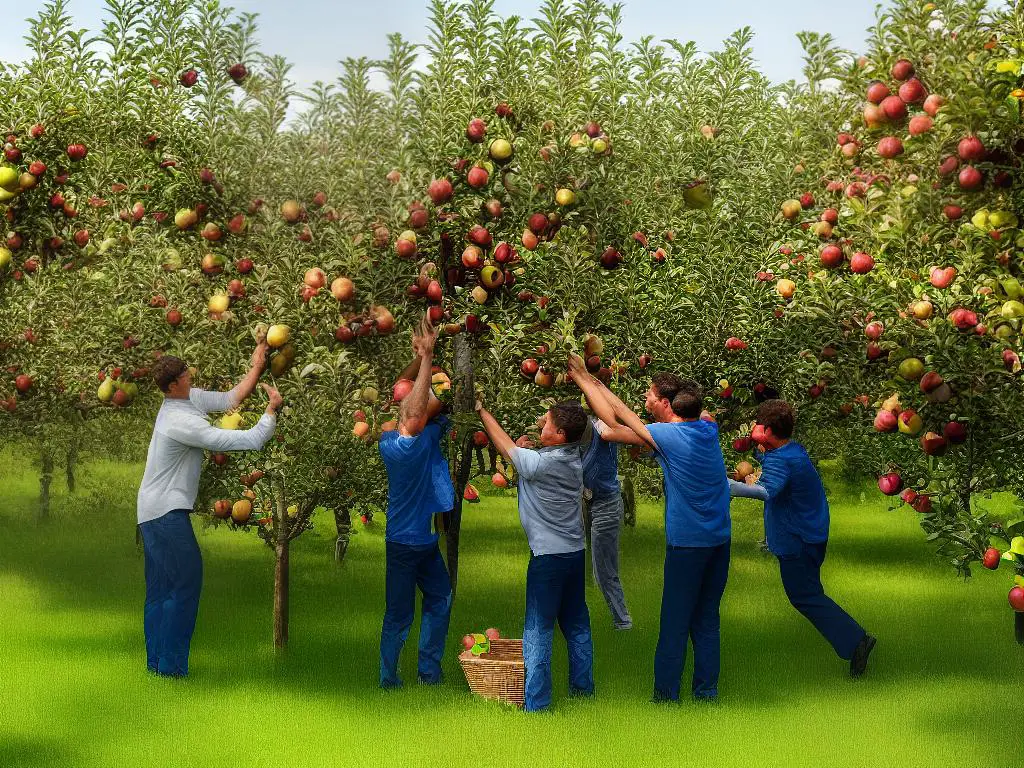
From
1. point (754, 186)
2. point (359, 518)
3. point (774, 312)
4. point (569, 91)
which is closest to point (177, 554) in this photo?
point (569, 91)

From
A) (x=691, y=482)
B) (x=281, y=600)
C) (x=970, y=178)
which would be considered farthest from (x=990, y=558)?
(x=281, y=600)

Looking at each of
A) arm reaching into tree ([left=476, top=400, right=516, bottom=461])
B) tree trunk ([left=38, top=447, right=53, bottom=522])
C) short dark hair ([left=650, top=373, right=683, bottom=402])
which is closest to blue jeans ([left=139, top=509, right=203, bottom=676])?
arm reaching into tree ([left=476, top=400, right=516, bottom=461])

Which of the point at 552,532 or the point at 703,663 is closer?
the point at 552,532

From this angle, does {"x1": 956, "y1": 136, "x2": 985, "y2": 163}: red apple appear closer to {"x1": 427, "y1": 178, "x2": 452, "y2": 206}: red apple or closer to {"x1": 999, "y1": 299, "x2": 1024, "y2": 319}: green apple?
{"x1": 999, "y1": 299, "x2": 1024, "y2": 319}: green apple

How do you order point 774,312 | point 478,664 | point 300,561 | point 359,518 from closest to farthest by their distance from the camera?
point 478,664, point 774,312, point 300,561, point 359,518

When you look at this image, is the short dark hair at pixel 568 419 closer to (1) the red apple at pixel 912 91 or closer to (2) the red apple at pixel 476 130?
(2) the red apple at pixel 476 130

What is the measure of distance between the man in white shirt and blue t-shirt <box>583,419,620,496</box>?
3.83 m

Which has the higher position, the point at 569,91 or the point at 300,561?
the point at 569,91

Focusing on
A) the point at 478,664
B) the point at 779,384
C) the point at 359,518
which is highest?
the point at 779,384

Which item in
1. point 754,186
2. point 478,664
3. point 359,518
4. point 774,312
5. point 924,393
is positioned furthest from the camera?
point 359,518

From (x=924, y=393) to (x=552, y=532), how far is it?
2895 mm

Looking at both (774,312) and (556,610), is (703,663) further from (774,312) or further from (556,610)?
(774,312)

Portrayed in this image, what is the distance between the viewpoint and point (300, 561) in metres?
18.3

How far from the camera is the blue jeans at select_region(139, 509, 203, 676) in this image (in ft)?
31.4
